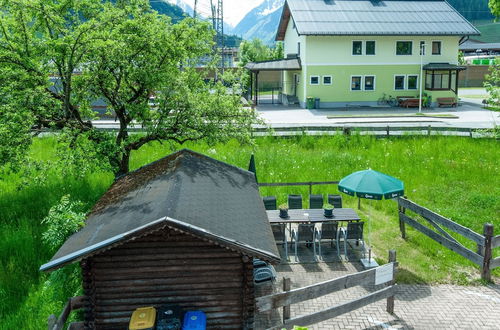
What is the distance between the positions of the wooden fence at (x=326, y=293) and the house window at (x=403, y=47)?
113 ft

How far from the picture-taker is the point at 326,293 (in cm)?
859

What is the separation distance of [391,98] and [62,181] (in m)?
30.1

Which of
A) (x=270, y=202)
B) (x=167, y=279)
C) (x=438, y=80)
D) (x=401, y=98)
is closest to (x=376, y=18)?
(x=401, y=98)

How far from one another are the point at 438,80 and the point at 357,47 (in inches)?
304

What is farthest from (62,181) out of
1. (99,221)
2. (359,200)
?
(359,200)

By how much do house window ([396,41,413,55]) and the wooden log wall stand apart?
36.5m

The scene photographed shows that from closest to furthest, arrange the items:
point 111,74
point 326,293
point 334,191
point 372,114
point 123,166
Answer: point 326,293 < point 111,74 < point 123,166 < point 334,191 < point 372,114

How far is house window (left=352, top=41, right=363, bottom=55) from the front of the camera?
1565 inches

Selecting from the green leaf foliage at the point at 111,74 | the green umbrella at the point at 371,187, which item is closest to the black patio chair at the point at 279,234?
the green umbrella at the point at 371,187

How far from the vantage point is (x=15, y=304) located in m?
10.7

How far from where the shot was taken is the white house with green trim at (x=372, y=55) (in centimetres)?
3925

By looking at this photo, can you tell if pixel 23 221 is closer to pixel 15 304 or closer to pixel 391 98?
pixel 15 304

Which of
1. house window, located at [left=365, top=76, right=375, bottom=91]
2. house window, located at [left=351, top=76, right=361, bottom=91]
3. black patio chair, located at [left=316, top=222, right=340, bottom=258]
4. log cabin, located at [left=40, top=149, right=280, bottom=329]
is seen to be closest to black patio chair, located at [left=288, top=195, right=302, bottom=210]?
black patio chair, located at [left=316, top=222, right=340, bottom=258]

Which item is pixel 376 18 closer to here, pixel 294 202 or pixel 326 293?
pixel 294 202
